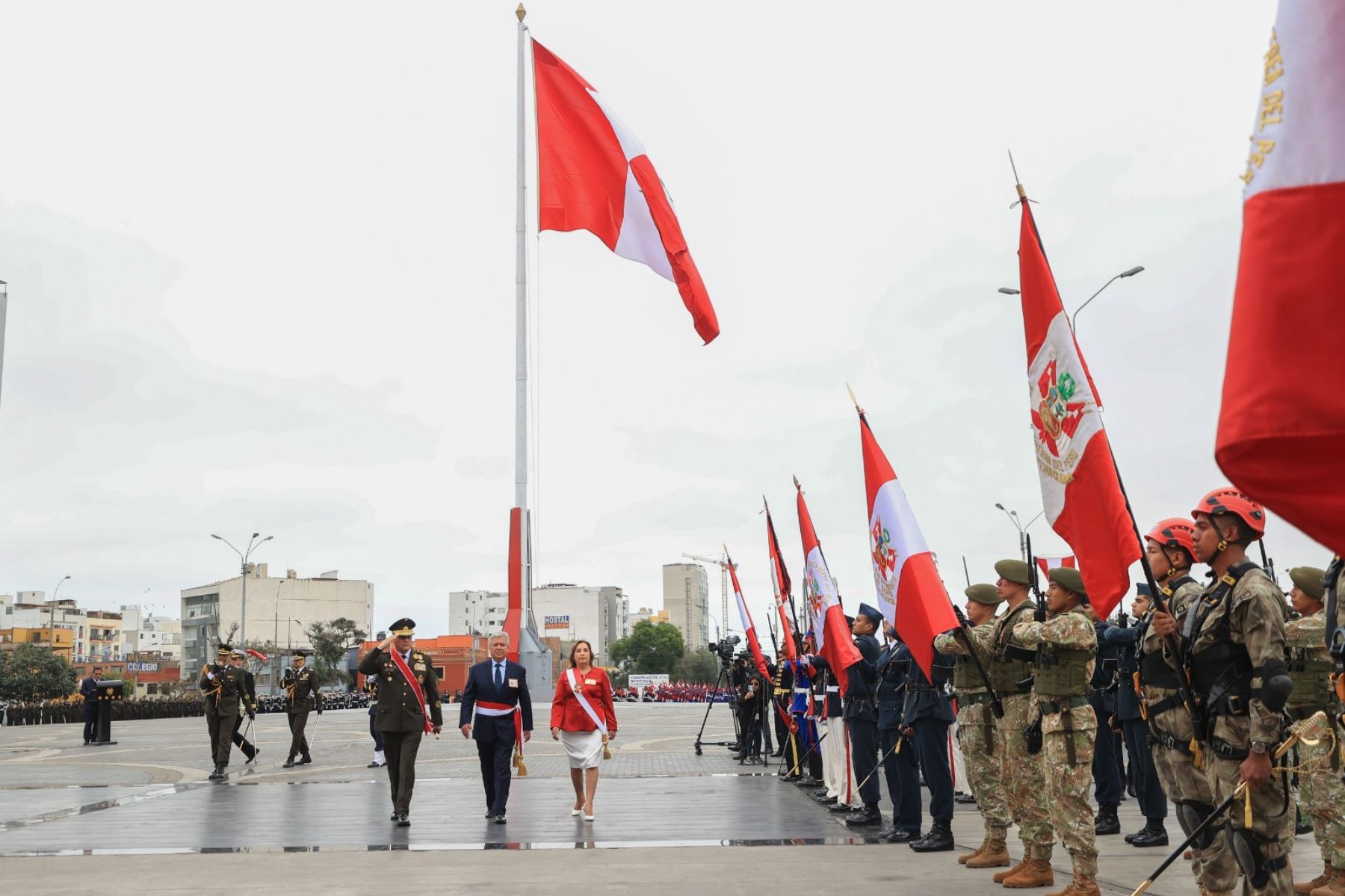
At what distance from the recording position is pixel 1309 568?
27.2 ft

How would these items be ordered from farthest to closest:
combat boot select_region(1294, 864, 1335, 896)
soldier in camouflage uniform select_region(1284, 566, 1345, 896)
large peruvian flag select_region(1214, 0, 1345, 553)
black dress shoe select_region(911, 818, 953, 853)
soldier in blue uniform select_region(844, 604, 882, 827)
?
soldier in blue uniform select_region(844, 604, 882, 827) < black dress shoe select_region(911, 818, 953, 853) < combat boot select_region(1294, 864, 1335, 896) < soldier in camouflage uniform select_region(1284, 566, 1345, 896) < large peruvian flag select_region(1214, 0, 1345, 553)

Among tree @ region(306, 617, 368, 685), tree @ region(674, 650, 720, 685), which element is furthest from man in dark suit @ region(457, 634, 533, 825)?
tree @ region(674, 650, 720, 685)

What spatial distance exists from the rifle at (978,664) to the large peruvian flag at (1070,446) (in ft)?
6.44

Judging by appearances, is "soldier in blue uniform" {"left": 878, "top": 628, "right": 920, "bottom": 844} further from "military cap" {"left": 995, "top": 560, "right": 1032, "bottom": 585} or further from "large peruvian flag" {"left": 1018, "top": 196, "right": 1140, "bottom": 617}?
"large peruvian flag" {"left": 1018, "top": 196, "right": 1140, "bottom": 617}

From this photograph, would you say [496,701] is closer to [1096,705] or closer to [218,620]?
[1096,705]

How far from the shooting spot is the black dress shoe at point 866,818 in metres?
11.7

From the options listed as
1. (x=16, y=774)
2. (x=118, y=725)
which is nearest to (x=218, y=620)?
(x=118, y=725)

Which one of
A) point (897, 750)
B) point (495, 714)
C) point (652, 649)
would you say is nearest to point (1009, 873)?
point (897, 750)

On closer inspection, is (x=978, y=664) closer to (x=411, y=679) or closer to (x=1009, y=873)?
Answer: (x=1009, y=873)

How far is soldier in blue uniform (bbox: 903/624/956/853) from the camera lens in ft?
31.9

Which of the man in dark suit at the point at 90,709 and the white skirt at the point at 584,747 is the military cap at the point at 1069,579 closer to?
the white skirt at the point at 584,747

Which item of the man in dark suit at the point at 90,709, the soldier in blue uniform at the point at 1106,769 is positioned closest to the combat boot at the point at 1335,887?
the soldier in blue uniform at the point at 1106,769

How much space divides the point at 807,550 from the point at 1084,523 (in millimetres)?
6465

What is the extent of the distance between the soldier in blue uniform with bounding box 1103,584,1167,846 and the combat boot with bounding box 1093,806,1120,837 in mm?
412
